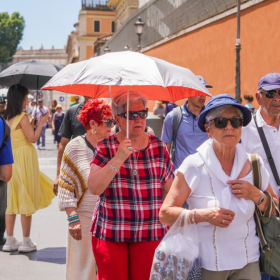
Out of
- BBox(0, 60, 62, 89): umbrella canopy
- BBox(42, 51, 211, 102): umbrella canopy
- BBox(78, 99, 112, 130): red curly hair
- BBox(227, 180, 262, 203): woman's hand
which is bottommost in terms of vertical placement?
BBox(227, 180, 262, 203): woman's hand

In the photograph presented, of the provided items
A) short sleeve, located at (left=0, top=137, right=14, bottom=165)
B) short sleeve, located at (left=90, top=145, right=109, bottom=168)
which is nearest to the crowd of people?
short sleeve, located at (left=90, top=145, right=109, bottom=168)

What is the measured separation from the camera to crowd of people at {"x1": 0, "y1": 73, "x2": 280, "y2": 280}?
10.8ft

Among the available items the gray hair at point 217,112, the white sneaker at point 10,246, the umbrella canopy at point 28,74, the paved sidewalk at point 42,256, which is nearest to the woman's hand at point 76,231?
the gray hair at point 217,112

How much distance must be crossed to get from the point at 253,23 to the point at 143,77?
1363 cm

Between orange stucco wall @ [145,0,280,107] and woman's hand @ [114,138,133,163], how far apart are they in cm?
1223

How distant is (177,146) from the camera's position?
637cm

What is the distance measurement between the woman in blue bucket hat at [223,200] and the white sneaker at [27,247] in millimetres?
4116

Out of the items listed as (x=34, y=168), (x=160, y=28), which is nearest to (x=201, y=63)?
(x=160, y=28)

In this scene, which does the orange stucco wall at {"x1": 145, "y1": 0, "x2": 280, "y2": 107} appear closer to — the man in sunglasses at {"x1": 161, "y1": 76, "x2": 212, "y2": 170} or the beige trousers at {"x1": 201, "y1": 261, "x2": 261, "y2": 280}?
the man in sunglasses at {"x1": 161, "y1": 76, "x2": 212, "y2": 170}

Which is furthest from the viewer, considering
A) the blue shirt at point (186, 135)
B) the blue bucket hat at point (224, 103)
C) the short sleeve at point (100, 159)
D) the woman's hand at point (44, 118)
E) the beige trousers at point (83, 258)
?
the woman's hand at point (44, 118)

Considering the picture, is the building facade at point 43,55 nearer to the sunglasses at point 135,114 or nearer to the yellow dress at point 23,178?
A: the yellow dress at point 23,178

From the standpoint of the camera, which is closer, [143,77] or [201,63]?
[143,77]

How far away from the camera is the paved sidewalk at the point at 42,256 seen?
20.8 ft

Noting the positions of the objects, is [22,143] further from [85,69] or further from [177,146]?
[85,69]
